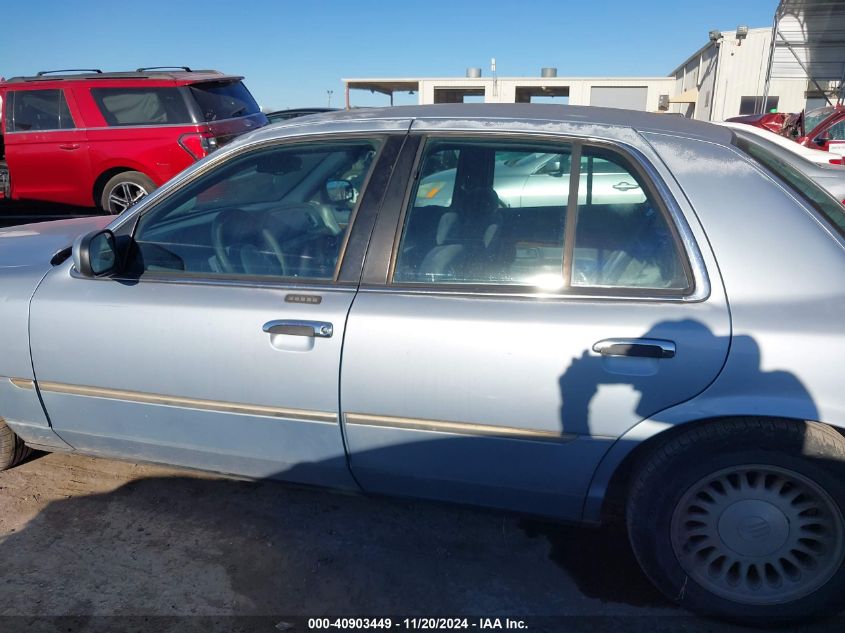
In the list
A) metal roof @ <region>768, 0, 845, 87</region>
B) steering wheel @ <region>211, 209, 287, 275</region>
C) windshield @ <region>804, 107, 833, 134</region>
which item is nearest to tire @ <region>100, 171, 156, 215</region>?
steering wheel @ <region>211, 209, 287, 275</region>

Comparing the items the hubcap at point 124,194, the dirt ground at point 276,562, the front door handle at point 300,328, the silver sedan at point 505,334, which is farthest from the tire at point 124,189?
the front door handle at point 300,328

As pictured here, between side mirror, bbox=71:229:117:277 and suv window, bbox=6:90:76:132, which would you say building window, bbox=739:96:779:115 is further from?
side mirror, bbox=71:229:117:277

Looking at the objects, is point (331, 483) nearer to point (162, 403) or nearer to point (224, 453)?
point (224, 453)

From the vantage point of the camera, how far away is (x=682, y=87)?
111 feet

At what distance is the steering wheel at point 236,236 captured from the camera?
8.55 ft

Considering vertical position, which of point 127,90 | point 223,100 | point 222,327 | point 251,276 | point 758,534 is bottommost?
point 758,534

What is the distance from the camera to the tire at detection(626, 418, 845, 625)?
202cm

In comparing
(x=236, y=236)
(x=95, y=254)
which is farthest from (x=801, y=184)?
(x=95, y=254)

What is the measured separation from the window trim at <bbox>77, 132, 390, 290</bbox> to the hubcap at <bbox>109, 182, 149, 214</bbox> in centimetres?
657

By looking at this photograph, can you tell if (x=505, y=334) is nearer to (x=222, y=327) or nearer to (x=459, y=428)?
(x=459, y=428)

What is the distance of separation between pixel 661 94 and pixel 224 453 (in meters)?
33.9

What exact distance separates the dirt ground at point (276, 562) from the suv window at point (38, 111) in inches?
275

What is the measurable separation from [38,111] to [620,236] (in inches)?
353

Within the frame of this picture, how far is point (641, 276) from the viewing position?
2148mm
